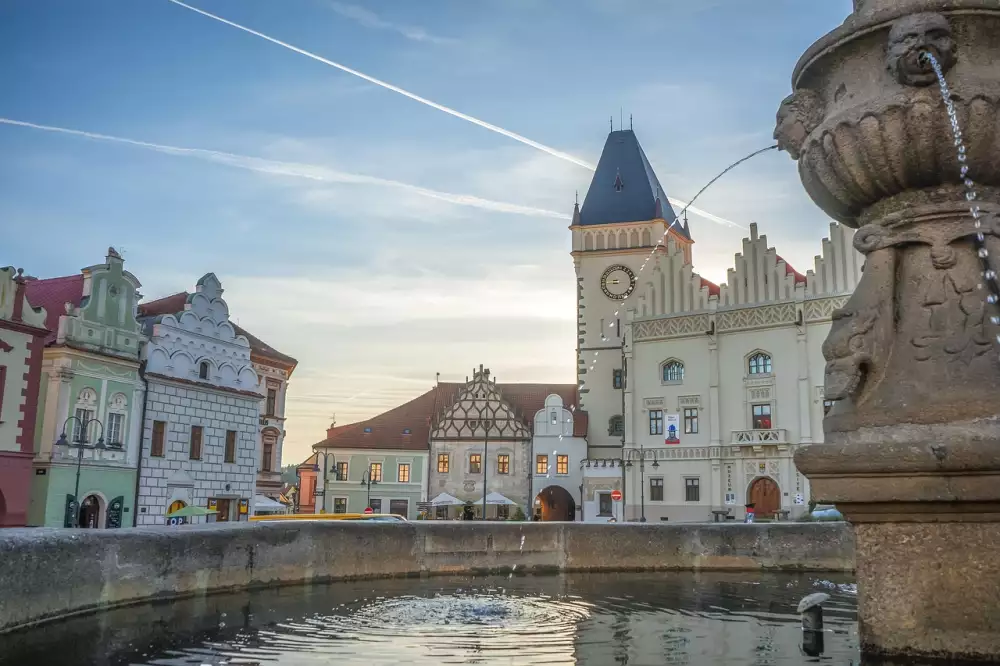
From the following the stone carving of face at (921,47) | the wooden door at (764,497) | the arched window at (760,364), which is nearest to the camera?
the stone carving of face at (921,47)

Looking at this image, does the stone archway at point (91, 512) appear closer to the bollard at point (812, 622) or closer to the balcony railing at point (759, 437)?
the balcony railing at point (759, 437)

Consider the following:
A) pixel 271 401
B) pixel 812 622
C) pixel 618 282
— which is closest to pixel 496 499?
pixel 271 401

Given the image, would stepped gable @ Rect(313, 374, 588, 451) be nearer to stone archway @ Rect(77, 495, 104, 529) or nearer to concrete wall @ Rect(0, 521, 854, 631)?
stone archway @ Rect(77, 495, 104, 529)

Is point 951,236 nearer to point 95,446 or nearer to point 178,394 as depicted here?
point 95,446

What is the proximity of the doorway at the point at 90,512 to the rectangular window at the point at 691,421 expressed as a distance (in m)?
29.4

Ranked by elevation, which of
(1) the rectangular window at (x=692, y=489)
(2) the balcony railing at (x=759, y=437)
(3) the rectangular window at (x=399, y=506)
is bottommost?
(3) the rectangular window at (x=399, y=506)

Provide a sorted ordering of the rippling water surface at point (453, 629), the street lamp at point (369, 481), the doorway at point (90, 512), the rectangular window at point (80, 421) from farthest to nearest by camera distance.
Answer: the street lamp at point (369, 481), the doorway at point (90, 512), the rectangular window at point (80, 421), the rippling water surface at point (453, 629)

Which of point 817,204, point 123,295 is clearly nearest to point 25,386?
point 123,295

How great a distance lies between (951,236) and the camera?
4961 mm

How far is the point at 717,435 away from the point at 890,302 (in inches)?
1676

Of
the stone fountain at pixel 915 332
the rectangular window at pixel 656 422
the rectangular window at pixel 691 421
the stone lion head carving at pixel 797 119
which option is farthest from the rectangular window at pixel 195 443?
the stone fountain at pixel 915 332

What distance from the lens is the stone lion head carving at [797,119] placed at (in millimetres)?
5512

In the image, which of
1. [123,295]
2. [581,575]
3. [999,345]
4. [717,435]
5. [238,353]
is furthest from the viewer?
[717,435]

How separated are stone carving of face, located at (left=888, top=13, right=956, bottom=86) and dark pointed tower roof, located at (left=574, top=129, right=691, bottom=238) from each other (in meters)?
57.1
